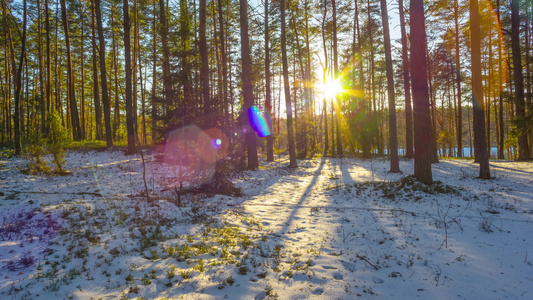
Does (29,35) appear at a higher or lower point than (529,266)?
higher

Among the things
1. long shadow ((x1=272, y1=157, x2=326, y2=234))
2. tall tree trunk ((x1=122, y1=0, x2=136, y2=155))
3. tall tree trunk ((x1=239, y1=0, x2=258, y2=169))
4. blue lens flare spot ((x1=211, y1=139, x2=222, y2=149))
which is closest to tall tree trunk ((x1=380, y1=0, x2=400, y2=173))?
long shadow ((x1=272, y1=157, x2=326, y2=234))

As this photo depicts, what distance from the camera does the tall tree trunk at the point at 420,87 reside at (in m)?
8.98

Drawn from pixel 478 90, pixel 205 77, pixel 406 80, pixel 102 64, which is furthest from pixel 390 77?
pixel 102 64

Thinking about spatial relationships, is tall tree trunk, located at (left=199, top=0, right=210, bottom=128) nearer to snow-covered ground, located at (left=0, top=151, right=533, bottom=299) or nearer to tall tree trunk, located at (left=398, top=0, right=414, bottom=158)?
snow-covered ground, located at (left=0, top=151, right=533, bottom=299)

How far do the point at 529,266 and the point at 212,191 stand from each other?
8.48 meters

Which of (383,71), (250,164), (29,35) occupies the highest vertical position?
(29,35)

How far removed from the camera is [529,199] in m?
7.47

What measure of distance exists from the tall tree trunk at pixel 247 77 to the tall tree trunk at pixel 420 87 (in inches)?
272

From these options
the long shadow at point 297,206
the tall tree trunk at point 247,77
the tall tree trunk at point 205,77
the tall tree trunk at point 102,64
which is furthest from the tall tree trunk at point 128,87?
the long shadow at point 297,206

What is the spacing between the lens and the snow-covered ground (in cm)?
330

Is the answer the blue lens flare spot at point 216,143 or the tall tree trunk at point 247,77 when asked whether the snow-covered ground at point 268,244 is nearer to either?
the blue lens flare spot at point 216,143

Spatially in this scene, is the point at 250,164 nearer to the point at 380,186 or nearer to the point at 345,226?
the point at 380,186

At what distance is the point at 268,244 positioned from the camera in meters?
4.95

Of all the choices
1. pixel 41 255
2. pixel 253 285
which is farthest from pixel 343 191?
pixel 41 255
